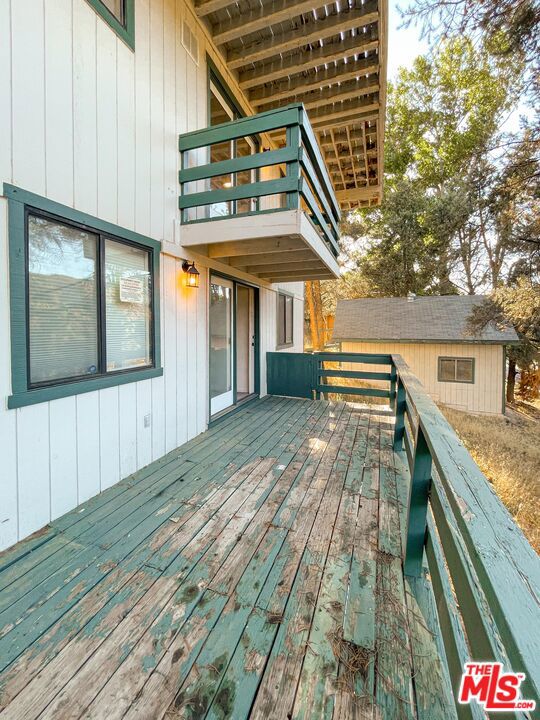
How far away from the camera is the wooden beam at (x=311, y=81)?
15.2 feet

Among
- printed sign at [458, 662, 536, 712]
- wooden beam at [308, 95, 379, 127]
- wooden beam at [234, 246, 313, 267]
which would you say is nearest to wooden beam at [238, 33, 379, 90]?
wooden beam at [308, 95, 379, 127]

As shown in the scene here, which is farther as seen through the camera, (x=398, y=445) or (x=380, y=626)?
(x=398, y=445)

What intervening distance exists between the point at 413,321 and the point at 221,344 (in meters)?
11.0

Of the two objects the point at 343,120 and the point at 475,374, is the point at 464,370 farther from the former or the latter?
the point at 343,120

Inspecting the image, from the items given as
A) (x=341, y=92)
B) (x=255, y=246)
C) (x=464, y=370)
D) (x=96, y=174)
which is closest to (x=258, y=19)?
(x=341, y=92)

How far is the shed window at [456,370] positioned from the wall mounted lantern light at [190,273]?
38.9 ft

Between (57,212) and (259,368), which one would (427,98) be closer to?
(259,368)

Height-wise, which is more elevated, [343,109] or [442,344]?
[343,109]

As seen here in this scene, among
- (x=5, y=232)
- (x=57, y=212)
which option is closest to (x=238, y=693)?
(x=5, y=232)

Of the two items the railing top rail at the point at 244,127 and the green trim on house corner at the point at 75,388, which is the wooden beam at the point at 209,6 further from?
the green trim on house corner at the point at 75,388

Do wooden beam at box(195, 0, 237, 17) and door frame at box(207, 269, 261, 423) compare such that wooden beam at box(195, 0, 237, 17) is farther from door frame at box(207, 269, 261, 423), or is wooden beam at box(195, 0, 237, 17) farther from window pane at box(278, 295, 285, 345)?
window pane at box(278, 295, 285, 345)

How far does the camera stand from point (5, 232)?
2.06 m

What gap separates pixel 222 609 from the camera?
163cm

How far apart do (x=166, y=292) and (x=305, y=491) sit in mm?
2464
